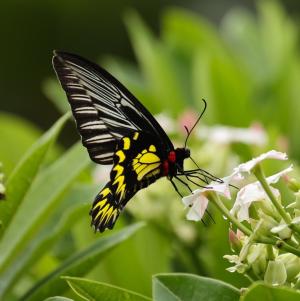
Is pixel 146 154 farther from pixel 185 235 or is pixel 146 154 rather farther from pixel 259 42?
pixel 259 42

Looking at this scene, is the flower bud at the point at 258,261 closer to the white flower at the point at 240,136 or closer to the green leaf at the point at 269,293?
the green leaf at the point at 269,293

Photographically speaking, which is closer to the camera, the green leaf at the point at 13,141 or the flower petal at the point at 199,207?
the flower petal at the point at 199,207

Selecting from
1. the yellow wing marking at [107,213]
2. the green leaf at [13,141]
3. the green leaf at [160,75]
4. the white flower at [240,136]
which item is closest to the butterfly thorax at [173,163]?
the yellow wing marking at [107,213]

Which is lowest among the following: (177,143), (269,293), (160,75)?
(269,293)

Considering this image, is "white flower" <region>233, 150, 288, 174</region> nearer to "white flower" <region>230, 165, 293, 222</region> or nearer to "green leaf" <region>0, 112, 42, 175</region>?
"white flower" <region>230, 165, 293, 222</region>

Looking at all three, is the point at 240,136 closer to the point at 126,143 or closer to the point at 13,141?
the point at 13,141

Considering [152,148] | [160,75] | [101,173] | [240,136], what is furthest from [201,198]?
[160,75]
